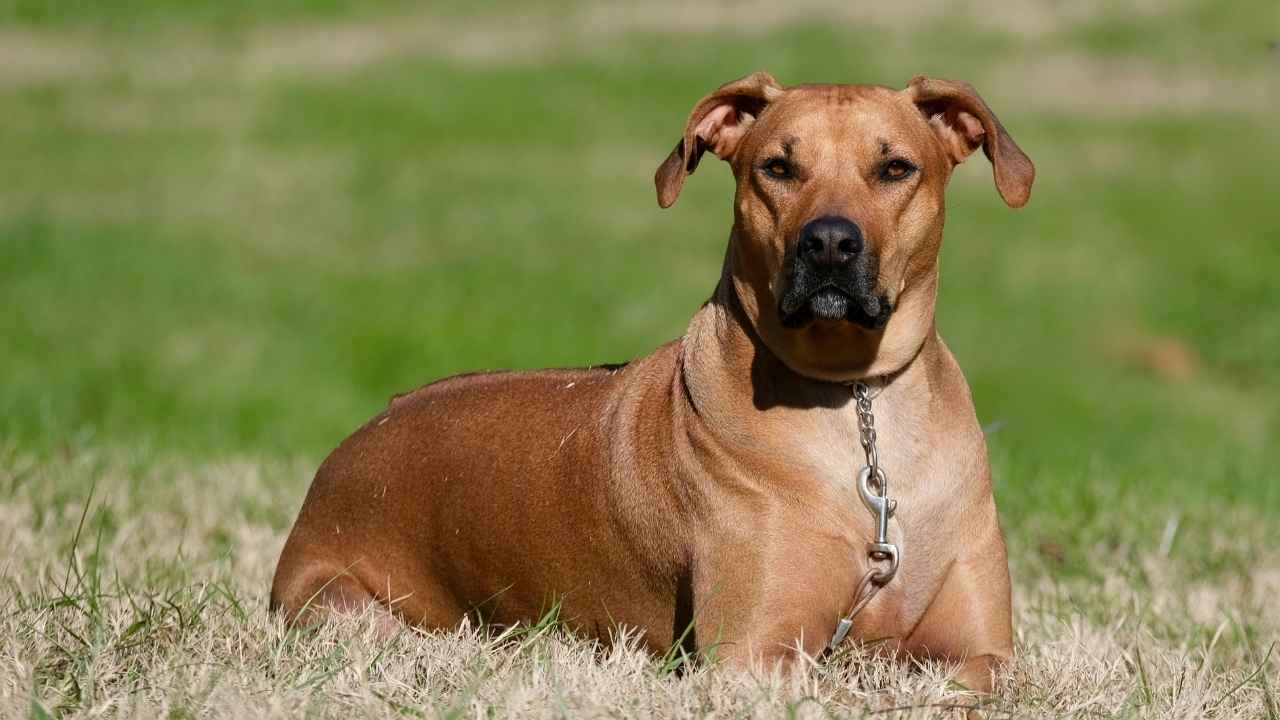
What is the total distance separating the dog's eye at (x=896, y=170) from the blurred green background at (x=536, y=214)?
333 cm

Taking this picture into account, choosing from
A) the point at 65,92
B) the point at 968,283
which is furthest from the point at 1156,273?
the point at 65,92

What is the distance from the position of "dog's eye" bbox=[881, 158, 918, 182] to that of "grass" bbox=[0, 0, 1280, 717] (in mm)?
1311

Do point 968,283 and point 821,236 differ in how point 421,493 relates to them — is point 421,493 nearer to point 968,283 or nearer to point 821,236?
point 821,236

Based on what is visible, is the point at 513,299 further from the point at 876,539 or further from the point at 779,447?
the point at 876,539

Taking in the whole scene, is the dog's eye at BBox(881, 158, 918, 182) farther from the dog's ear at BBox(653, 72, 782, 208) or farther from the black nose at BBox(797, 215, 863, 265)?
the dog's ear at BBox(653, 72, 782, 208)

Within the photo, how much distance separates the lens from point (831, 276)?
4598 mm

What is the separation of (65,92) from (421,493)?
784 inches

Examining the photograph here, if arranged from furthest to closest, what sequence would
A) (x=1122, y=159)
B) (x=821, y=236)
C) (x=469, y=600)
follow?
(x=1122, y=159)
(x=469, y=600)
(x=821, y=236)

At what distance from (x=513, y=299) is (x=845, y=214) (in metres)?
12.6

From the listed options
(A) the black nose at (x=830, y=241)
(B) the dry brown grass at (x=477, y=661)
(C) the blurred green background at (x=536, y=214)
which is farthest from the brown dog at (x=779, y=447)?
(C) the blurred green background at (x=536, y=214)

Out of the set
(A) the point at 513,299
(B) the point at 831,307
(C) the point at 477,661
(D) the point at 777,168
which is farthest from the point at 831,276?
(A) the point at 513,299

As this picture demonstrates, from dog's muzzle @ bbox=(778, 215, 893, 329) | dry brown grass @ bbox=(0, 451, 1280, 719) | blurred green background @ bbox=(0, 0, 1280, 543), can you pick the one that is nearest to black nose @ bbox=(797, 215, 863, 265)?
dog's muzzle @ bbox=(778, 215, 893, 329)

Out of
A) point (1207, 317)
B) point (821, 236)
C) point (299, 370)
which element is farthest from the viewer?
point (1207, 317)

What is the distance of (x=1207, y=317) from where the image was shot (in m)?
18.1
